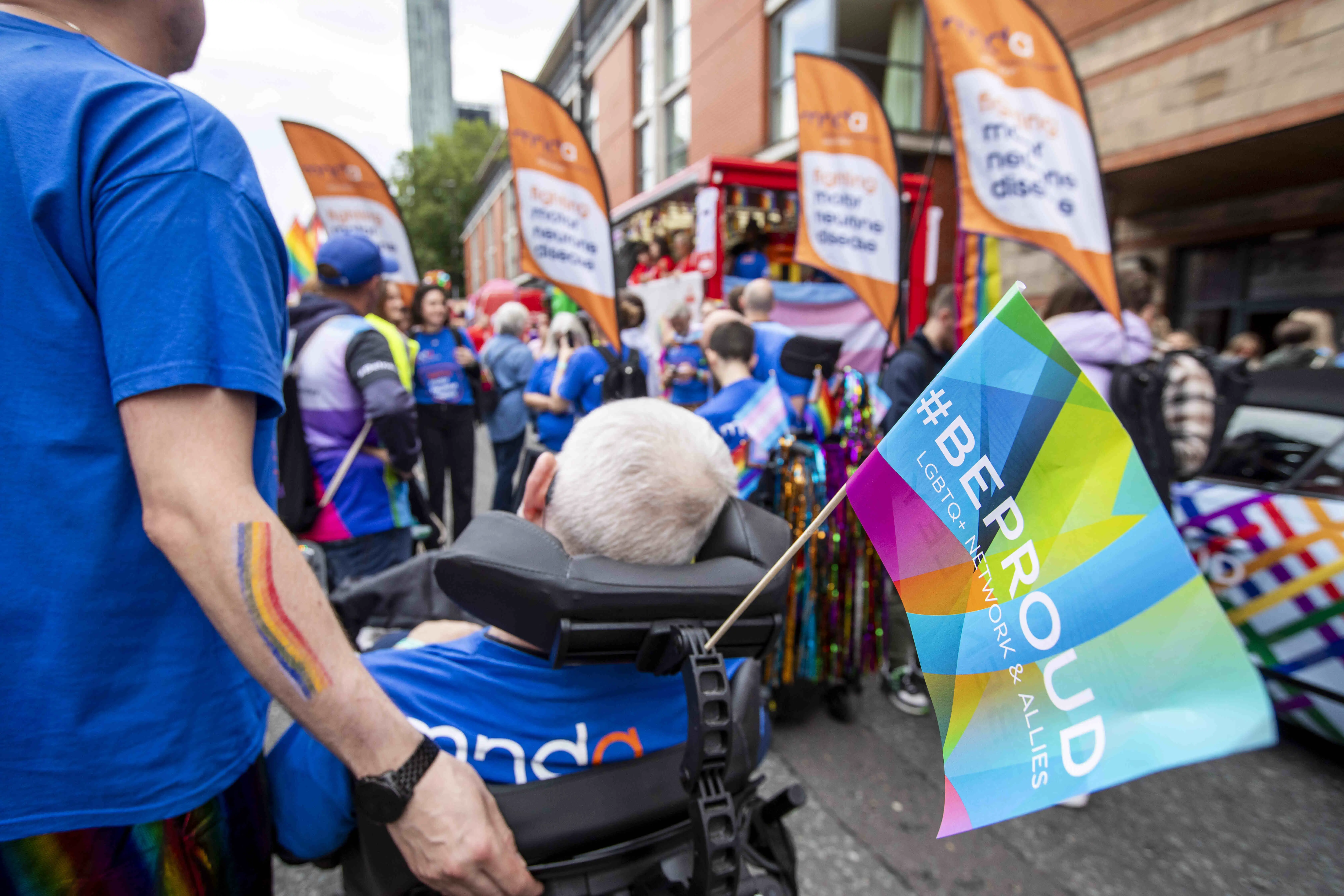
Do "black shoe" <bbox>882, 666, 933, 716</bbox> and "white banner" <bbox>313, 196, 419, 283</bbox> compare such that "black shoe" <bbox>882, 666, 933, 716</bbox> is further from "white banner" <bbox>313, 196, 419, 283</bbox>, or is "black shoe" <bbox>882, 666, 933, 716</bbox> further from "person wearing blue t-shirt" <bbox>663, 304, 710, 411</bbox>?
"white banner" <bbox>313, 196, 419, 283</bbox>

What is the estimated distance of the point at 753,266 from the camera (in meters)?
8.81

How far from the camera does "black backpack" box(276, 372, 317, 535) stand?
8.81 ft

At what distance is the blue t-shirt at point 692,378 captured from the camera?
4957mm

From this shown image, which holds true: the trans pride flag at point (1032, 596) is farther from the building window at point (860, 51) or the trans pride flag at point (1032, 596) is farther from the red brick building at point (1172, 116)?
the building window at point (860, 51)

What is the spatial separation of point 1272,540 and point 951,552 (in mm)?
2973

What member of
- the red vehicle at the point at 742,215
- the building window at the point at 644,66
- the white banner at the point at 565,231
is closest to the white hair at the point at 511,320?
the red vehicle at the point at 742,215

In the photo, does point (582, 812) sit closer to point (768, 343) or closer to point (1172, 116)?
point (768, 343)

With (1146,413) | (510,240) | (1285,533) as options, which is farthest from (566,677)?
(510,240)

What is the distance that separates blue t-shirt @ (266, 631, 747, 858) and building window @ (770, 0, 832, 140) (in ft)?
42.3

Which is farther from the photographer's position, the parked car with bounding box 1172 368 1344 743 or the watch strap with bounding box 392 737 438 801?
the parked car with bounding box 1172 368 1344 743

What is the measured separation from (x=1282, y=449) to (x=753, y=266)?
640cm

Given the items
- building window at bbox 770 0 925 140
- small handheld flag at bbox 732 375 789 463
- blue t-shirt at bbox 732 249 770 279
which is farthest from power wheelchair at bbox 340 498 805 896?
building window at bbox 770 0 925 140

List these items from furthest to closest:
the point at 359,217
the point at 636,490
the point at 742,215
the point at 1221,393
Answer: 1. the point at 742,215
2. the point at 359,217
3. the point at 1221,393
4. the point at 636,490

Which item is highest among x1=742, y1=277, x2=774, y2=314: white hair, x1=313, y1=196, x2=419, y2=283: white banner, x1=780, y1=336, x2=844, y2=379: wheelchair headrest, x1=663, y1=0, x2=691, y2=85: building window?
x1=663, y1=0, x2=691, y2=85: building window
